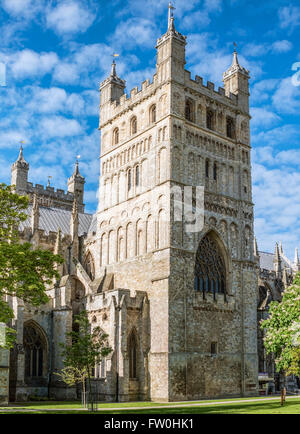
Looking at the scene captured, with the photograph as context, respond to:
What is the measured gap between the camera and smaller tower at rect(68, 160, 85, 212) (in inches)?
2733

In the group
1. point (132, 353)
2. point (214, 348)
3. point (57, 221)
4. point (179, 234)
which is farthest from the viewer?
point (57, 221)

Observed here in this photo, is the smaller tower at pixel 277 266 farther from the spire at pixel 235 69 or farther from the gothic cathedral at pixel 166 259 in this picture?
the spire at pixel 235 69

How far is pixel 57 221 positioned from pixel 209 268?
20.2 meters

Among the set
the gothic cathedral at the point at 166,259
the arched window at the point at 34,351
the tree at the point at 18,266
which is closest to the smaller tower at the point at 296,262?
the gothic cathedral at the point at 166,259

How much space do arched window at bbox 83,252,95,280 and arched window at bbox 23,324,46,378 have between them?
8.91 meters

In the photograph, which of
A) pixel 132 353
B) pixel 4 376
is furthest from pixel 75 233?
pixel 4 376

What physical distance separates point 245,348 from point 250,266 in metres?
6.40

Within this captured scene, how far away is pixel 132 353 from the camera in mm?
37938

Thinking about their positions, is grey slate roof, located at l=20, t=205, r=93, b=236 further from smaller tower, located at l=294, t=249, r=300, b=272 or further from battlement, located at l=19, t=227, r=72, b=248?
smaller tower, located at l=294, t=249, r=300, b=272

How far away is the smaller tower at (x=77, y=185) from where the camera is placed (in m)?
69.4

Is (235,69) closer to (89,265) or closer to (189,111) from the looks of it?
(189,111)

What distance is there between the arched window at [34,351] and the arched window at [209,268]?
1199cm

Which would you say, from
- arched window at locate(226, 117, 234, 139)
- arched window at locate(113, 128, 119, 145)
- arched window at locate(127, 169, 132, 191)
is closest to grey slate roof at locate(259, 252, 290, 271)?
arched window at locate(226, 117, 234, 139)
